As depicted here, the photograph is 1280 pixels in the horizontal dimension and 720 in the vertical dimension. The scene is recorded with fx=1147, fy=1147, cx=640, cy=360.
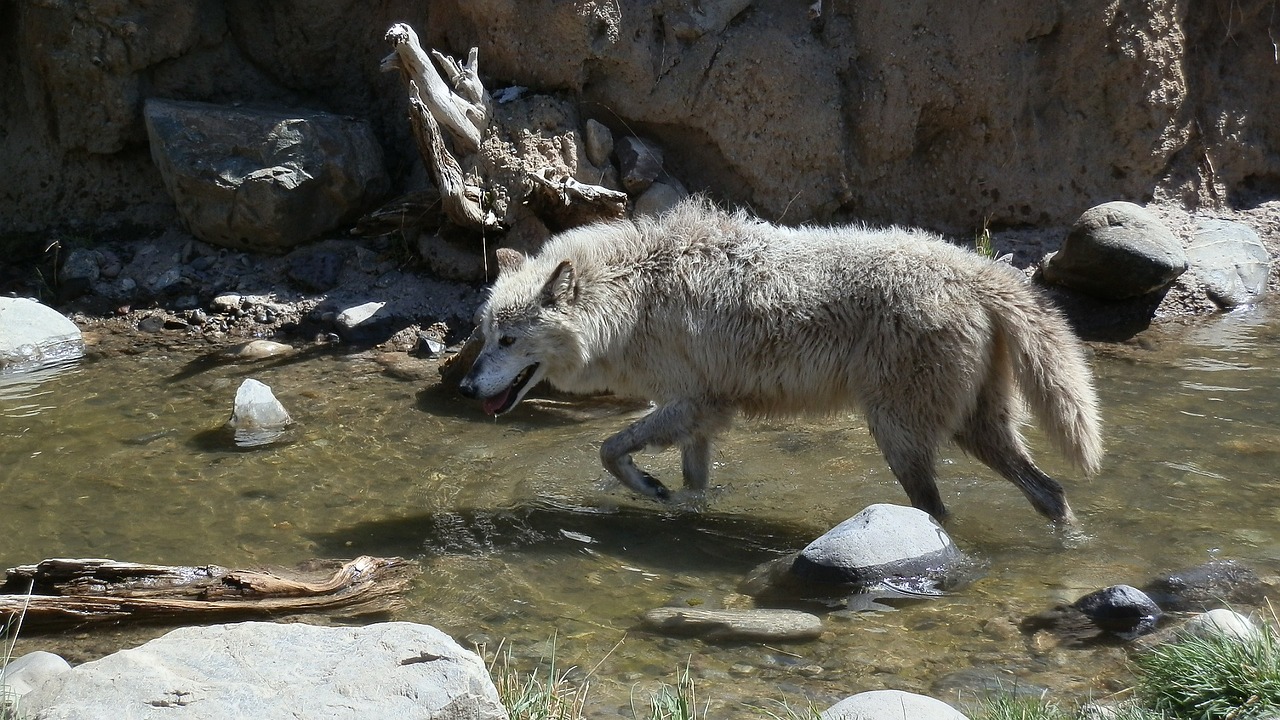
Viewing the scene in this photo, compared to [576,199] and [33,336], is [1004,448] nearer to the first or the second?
[576,199]

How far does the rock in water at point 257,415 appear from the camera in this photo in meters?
7.45

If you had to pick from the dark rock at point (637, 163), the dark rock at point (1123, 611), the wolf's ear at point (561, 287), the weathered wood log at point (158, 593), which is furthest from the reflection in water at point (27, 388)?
the dark rock at point (1123, 611)

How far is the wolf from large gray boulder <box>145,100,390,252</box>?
418cm

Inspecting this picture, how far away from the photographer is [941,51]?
10.3m

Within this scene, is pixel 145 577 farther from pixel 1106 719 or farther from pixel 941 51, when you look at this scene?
pixel 941 51

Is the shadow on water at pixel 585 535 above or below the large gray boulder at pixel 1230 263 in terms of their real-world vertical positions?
below

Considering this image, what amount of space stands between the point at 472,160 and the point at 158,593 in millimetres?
5356

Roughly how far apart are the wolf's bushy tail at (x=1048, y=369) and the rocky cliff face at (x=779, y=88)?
4511 mm

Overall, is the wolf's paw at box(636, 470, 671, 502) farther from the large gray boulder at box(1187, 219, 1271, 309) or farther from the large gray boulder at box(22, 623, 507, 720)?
the large gray boulder at box(1187, 219, 1271, 309)

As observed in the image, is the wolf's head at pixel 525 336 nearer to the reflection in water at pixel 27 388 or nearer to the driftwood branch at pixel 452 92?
the driftwood branch at pixel 452 92

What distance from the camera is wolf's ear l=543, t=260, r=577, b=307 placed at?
618 cm

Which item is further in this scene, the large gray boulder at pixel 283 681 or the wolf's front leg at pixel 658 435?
the wolf's front leg at pixel 658 435

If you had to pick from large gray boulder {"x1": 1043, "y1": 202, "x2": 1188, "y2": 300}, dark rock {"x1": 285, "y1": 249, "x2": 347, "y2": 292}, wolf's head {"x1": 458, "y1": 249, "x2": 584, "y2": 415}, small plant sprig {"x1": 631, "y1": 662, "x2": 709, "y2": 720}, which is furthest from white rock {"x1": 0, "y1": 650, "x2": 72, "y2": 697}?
large gray boulder {"x1": 1043, "y1": 202, "x2": 1188, "y2": 300}

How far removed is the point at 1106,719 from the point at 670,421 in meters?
3.05
